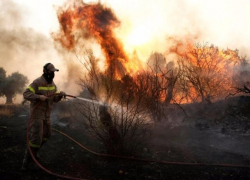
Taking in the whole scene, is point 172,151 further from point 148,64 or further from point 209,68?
point 209,68

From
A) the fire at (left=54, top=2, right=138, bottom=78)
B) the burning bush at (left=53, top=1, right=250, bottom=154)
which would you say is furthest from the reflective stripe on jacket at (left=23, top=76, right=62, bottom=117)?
the fire at (left=54, top=2, right=138, bottom=78)

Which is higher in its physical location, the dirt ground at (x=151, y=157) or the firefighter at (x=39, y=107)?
the firefighter at (x=39, y=107)

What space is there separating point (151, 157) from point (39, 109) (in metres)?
3.11

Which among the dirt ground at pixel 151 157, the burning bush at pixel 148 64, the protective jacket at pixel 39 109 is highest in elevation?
the burning bush at pixel 148 64

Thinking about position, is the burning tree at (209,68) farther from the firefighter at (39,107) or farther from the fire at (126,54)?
the firefighter at (39,107)

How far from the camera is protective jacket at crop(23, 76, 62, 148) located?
4.21 m

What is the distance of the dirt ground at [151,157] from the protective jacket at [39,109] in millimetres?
684

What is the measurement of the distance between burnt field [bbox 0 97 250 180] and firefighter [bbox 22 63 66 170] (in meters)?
0.53

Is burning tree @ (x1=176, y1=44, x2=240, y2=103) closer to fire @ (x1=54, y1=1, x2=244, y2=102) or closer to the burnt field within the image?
fire @ (x1=54, y1=1, x2=244, y2=102)

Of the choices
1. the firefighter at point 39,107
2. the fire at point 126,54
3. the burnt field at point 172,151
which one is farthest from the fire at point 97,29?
the firefighter at point 39,107

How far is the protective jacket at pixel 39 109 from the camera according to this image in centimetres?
421

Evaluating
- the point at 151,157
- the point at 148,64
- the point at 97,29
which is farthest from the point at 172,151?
the point at 97,29

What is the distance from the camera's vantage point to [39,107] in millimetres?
4340

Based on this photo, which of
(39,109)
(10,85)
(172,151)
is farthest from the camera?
(10,85)
